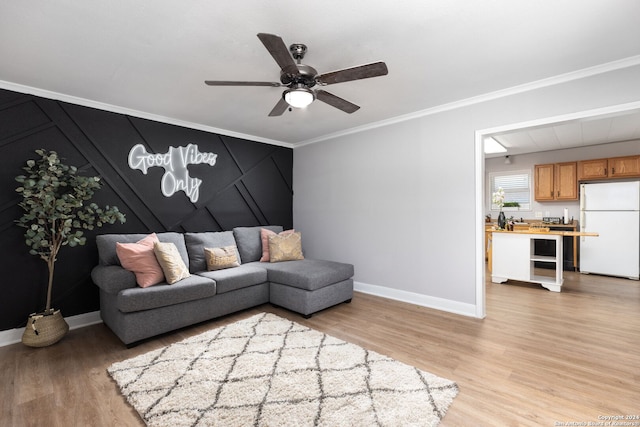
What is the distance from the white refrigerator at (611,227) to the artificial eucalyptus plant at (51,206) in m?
7.88

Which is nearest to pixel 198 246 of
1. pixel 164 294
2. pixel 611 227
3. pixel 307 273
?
pixel 164 294

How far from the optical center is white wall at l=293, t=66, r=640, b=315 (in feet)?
10.1

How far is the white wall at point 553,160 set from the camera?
5883mm

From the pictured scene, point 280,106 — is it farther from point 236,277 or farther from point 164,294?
point 164,294

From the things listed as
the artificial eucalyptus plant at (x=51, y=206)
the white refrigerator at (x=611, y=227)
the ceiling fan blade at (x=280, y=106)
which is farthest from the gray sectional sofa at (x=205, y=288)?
the white refrigerator at (x=611, y=227)

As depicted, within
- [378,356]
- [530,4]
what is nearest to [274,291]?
[378,356]

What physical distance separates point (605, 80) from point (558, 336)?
247 centimetres

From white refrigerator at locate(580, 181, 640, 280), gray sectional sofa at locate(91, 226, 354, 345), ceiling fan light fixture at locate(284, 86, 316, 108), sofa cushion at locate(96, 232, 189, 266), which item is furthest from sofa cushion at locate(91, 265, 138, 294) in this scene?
white refrigerator at locate(580, 181, 640, 280)

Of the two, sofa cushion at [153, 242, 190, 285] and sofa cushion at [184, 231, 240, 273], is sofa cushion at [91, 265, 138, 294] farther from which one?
sofa cushion at [184, 231, 240, 273]

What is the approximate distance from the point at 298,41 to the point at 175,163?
2716 mm

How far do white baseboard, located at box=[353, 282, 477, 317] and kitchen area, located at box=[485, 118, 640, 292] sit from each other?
2.05 metres

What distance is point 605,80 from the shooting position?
8.90 feet

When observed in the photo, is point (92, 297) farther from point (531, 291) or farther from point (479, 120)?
point (531, 291)

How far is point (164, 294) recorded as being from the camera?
9.55 feet
